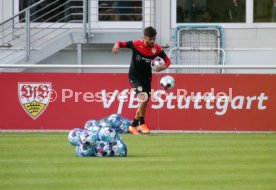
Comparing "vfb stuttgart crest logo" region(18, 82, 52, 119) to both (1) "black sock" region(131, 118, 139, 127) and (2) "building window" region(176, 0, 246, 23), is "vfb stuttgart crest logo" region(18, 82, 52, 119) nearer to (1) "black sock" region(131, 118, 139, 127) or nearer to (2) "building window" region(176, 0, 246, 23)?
(1) "black sock" region(131, 118, 139, 127)

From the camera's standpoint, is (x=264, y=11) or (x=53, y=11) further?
(x=264, y=11)

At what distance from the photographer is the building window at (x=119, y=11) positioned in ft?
82.9

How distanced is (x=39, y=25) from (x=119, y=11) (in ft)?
6.65

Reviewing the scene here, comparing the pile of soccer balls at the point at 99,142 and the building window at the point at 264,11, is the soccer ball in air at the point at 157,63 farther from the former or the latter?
the building window at the point at 264,11

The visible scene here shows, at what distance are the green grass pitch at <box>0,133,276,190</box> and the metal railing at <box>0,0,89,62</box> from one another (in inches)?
272

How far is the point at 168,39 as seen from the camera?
25297mm

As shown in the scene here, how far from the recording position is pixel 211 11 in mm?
25656

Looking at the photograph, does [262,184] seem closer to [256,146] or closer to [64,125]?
[256,146]

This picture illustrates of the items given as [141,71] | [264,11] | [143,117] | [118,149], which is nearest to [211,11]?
[264,11]

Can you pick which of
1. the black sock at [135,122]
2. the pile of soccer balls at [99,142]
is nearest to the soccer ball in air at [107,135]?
the pile of soccer balls at [99,142]

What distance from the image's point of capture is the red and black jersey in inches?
747

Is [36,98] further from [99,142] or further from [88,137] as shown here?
[88,137]

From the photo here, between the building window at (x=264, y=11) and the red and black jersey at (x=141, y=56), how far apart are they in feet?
23.7

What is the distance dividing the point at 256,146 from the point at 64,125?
4.86m
